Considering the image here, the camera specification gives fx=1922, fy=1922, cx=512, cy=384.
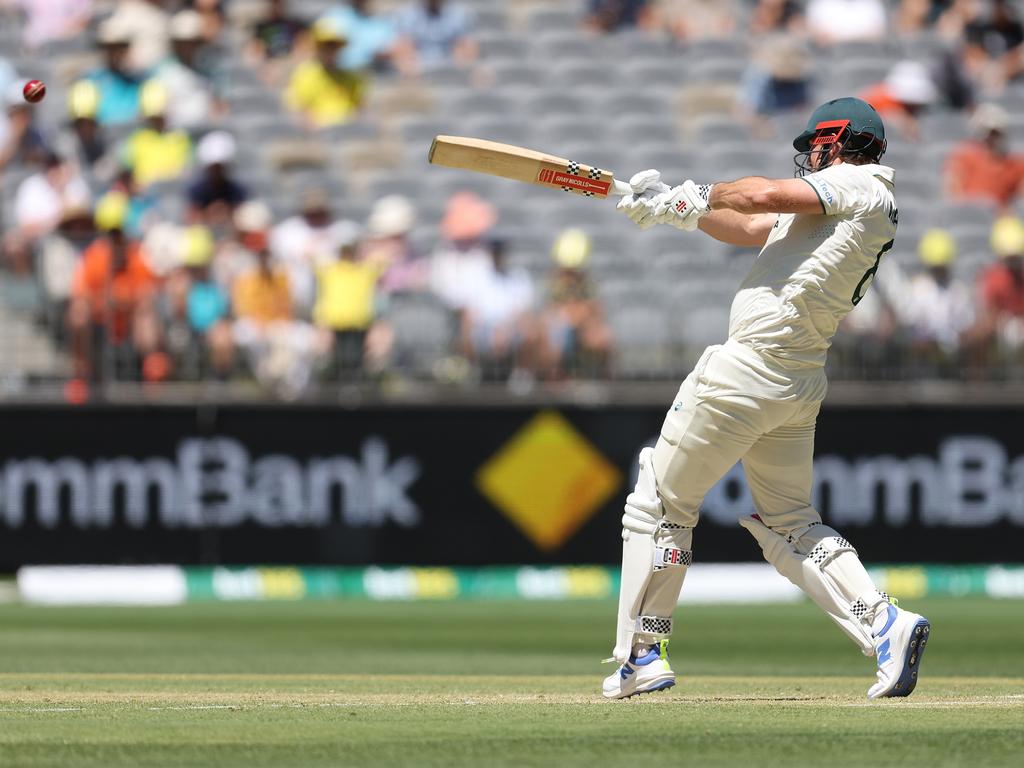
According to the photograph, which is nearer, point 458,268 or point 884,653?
point 884,653

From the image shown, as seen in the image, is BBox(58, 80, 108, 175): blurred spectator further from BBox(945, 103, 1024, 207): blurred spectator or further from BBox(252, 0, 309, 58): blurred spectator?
BBox(945, 103, 1024, 207): blurred spectator

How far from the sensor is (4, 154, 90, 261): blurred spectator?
14.6m

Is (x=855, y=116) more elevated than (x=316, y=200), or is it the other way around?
(x=855, y=116)

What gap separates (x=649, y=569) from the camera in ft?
20.6

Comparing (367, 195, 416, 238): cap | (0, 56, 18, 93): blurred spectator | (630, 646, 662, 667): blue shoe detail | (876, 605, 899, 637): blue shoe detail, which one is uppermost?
(0, 56, 18, 93): blurred spectator

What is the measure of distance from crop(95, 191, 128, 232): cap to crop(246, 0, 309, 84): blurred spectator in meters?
2.61

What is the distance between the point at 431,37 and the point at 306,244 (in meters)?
3.26

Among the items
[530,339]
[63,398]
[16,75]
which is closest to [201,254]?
[63,398]

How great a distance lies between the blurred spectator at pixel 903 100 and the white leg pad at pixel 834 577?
10.4 meters

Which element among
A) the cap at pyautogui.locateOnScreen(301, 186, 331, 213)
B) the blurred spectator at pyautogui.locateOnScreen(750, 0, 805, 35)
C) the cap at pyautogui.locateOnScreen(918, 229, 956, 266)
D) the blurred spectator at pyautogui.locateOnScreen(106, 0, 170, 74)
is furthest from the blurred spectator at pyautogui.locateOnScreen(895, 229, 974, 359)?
the blurred spectator at pyautogui.locateOnScreen(106, 0, 170, 74)

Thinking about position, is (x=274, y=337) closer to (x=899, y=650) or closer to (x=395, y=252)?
(x=395, y=252)

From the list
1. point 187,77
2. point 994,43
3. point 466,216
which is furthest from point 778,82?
point 187,77

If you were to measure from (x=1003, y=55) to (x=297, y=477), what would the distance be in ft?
25.6

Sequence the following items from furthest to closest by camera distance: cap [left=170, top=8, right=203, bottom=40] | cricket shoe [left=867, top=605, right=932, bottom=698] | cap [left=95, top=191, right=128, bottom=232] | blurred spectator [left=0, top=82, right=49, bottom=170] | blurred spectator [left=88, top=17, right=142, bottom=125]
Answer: cap [left=170, top=8, right=203, bottom=40] < blurred spectator [left=88, top=17, right=142, bottom=125] < blurred spectator [left=0, top=82, right=49, bottom=170] < cap [left=95, top=191, right=128, bottom=232] < cricket shoe [left=867, top=605, right=932, bottom=698]
